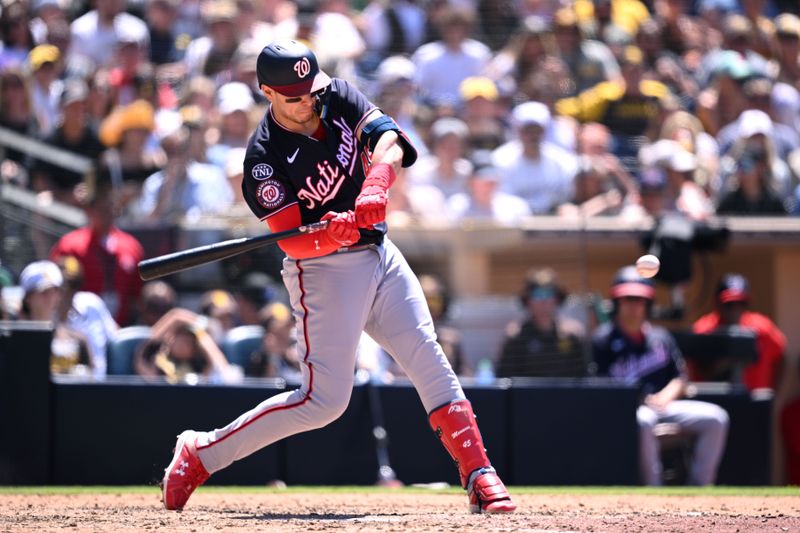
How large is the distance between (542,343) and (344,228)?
386cm

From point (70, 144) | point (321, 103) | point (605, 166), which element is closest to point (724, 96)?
point (605, 166)

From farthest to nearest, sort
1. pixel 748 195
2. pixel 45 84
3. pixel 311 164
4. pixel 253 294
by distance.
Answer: pixel 45 84
pixel 748 195
pixel 253 294
pixel 311 164

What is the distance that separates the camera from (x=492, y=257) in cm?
913

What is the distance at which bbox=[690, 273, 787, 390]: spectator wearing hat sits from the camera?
942 centimetres

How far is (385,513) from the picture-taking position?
530 centimetres

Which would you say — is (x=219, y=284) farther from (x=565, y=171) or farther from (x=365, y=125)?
(x=365, y=125)

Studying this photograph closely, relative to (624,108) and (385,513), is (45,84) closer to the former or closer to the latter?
(624,108)

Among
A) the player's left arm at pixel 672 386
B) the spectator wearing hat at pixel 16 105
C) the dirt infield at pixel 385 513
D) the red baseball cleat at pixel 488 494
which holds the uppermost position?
the spectator wearing hat at pixel 16 105

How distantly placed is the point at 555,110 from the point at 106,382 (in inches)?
203

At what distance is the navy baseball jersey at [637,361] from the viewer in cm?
855

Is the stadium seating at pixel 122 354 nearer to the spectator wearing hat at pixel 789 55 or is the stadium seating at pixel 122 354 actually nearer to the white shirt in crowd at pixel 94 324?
the white shirt in crowd at pixel 94 324

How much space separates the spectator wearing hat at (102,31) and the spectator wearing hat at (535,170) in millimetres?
3289

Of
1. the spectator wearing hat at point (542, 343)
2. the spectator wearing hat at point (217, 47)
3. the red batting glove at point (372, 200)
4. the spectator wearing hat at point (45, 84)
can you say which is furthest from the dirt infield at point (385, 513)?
the spectator wearing hat at point (217, 47)

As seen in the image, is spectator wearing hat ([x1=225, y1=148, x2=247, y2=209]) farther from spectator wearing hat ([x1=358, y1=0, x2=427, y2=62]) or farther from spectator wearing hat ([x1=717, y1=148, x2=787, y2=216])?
spectator wearing hat ([x1=717, y1=148, x2=787, y2=216])
